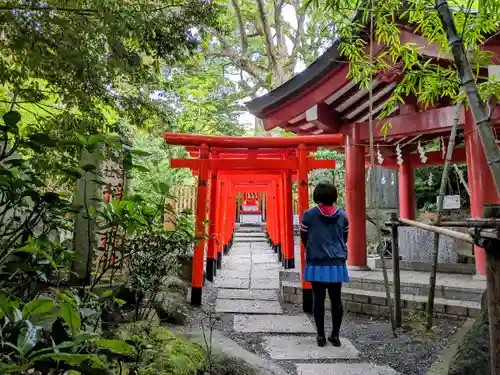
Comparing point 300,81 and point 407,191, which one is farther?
point 407,191

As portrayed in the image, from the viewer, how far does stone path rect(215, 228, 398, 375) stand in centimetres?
297

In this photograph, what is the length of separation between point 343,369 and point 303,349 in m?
0.54

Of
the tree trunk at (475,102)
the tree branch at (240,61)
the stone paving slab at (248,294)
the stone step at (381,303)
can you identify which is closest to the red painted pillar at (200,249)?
the stone paving slab at (248,294)

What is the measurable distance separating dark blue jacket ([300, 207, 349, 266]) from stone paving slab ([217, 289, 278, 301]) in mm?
2253

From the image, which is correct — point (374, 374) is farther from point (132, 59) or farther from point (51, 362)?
point (132, 59)

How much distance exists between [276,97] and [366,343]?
394 centimetres

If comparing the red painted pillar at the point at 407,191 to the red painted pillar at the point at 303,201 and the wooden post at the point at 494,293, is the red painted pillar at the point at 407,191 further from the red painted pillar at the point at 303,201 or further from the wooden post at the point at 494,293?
the wooden post at the point at 494,293

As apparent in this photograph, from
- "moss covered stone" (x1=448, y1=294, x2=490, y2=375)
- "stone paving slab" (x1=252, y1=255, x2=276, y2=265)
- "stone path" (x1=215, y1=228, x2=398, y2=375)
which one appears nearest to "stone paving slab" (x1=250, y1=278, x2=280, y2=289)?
"stone path" (x1=215, y1=228, x2=398, y2=375)

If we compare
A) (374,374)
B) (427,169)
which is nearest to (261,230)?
(427,169)

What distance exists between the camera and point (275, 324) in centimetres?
420

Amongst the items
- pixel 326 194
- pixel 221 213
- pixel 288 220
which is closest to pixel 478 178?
pixel 326 194

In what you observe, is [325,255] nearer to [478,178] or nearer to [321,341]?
[321,341]

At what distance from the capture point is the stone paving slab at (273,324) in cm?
400

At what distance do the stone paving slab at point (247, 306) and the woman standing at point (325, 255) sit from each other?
4.59 feet
